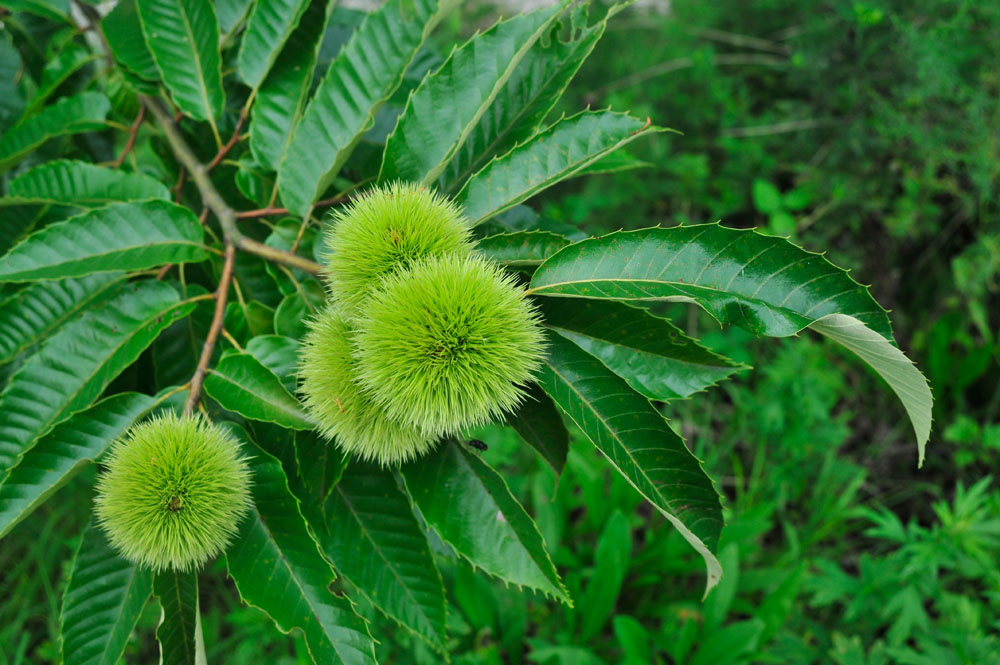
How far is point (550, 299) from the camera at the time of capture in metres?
0.74

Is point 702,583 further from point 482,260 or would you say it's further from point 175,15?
point 175,15

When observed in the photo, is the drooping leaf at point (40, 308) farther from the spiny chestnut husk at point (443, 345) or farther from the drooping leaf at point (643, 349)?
the drooping leaf at point (643, 349)

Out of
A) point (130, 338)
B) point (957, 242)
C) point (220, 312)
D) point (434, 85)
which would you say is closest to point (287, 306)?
point (220, 312)

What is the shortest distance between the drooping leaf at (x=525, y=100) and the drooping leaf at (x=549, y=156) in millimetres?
73

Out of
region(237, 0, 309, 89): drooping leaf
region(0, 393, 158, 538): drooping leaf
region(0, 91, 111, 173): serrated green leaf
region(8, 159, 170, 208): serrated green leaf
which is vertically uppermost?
region(237, 0, 309, 89): drooping leaf

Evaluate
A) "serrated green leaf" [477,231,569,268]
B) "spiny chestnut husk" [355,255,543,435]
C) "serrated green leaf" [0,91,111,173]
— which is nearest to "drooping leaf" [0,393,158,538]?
"spiny chestnut husk" [355,255,543,435]

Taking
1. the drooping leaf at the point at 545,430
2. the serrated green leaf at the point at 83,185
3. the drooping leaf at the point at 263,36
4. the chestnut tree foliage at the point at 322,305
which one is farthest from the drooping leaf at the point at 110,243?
the drooping leaf at the point at 545,430

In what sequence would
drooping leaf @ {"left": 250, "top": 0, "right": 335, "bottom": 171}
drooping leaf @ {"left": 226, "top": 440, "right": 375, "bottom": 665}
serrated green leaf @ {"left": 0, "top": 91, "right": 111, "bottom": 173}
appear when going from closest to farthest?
drooping leaf @ {"left": 226, "top": 440, "right": 375, "bottom": 665} < drooping leaf @ {"left": 250, "top": 0, "right": 335, "bottom": 171} < serrated green leaf @ {"left": 0, "top": 91, "right": 111, "bottom": 173}

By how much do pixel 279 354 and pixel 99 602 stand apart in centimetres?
36

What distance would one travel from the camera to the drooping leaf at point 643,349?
69 cm

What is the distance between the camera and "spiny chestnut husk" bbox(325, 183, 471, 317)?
67cm

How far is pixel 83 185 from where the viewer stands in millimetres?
966

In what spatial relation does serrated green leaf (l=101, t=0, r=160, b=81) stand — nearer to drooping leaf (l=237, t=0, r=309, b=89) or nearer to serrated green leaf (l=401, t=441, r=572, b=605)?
drooping leaf (l=237, t=0, r=309, b=89)

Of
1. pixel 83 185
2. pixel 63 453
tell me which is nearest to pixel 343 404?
pixel 63 453
